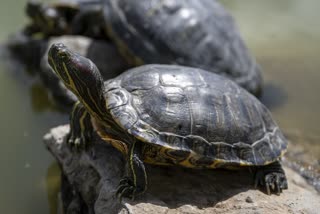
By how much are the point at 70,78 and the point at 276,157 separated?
177 centimetres

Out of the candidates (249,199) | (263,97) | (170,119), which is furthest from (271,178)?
(263,97)

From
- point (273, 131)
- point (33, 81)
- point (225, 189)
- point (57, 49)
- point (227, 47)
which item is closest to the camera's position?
point (57, 49)

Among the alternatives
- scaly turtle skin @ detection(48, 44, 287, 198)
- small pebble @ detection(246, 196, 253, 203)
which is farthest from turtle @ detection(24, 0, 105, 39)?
small pebble @ detection(246, 196, 253, 203)

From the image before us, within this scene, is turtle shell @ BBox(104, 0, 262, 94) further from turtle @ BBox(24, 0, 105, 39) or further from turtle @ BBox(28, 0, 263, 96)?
turtle @ BBox(24, 0, 105, 39)

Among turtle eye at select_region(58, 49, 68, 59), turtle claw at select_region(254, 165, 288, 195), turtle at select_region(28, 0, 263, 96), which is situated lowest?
turtle eye at select_region(58, 49, 68, 59)

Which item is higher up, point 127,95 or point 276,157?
point 276,157

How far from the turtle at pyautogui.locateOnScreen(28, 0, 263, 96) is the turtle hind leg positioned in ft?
6.35

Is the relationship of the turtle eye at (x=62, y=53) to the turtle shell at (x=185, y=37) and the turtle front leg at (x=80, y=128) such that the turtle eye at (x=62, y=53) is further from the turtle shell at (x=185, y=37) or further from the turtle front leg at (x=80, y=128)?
the turtle shell at (x=185, y=37)

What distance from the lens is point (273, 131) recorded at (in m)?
3.95

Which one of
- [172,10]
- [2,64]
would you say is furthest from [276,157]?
[2,64]

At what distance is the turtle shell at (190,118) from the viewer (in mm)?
3438

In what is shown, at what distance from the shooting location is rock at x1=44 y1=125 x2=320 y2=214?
3.41 m

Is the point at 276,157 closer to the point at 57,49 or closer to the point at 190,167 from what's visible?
the point at 190,167

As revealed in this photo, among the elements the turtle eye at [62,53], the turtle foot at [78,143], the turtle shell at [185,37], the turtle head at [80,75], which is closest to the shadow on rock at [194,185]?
the turtle foot at [78,143]
